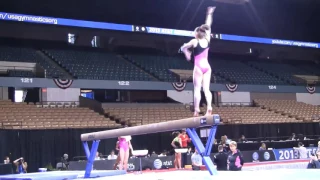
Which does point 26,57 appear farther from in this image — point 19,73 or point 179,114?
point 179,114

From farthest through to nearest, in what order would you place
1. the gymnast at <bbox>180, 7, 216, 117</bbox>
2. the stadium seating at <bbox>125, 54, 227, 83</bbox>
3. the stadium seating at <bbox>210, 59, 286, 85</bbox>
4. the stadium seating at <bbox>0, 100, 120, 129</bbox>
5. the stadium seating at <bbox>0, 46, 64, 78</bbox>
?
the stadium seating at <bbox>210, 59, 286, 85</bbox>
the stadium seating at <bbox>125, 54, 227, 83</bbox>
the stadium seating at <bbox>0, 46, 64, 78</bbox>
the stadium seating at <bbox>0, 100, 120, 129</bbox>
the gymnast at <bbox>180, 7, 216, 117</bbox>

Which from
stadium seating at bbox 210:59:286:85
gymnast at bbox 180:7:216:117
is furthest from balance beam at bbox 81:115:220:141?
stadium seating at bbox 210:59:286:85

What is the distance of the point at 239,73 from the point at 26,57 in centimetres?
1360

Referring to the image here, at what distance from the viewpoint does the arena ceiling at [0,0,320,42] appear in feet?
70.2

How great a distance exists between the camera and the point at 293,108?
26.0 meters

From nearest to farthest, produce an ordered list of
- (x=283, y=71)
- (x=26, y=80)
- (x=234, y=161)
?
(x=234, y=161) → (x=26, y=80) → (x=283, y=71)

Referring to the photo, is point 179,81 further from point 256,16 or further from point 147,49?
point 256,16

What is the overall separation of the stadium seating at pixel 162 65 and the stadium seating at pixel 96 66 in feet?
2.63

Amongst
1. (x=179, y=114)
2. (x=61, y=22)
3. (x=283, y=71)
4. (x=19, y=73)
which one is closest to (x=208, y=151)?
(x=19, y=73)

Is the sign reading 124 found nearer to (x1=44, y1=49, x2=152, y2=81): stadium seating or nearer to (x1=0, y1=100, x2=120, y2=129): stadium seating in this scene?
(x1=44, y1=49, x2=152, y2=81): stadium seating

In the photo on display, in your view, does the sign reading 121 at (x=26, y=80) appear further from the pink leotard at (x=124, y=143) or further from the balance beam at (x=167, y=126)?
the balance beam at (x=167, y=126)

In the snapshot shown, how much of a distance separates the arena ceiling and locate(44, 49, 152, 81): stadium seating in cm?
229

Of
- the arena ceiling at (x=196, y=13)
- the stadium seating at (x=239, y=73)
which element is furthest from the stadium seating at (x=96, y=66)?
the stadium seating at (x=239, y=73)

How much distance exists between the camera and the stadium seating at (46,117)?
620 inches
